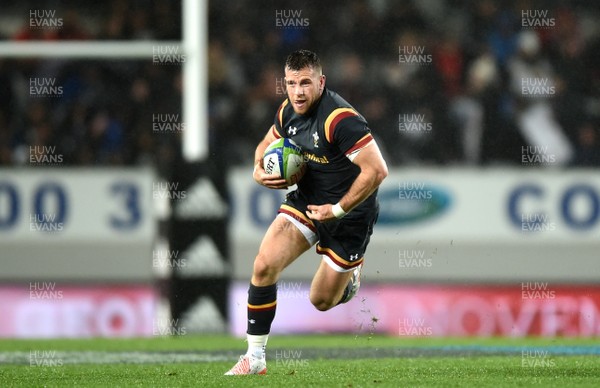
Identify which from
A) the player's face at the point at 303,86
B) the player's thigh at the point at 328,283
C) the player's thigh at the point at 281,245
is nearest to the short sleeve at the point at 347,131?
the player's face at the point at 303,86

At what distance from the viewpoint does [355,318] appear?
13742 millimetres

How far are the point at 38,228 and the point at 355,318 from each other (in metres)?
3.43

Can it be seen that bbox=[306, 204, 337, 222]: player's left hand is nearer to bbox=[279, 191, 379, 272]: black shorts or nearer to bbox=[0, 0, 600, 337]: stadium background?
bbox=[279, 191, 379, 272]: black shorts

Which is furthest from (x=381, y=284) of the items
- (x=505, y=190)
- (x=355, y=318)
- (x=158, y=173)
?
(x=158, y=173)

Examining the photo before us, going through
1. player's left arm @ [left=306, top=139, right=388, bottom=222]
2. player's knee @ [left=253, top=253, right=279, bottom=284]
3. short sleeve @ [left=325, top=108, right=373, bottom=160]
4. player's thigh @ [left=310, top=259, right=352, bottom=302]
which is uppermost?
short sleeve @ [left=325, top=108, right=373, bottom=160]

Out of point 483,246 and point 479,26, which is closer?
point 483,246

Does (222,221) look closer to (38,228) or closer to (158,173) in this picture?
(158,173)

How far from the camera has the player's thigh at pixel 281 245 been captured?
8250 mm

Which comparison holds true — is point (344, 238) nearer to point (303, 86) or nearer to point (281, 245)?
point (281, 245)

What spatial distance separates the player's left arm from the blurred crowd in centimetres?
622

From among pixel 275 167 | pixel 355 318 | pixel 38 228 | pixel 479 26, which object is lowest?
pixel 355 318

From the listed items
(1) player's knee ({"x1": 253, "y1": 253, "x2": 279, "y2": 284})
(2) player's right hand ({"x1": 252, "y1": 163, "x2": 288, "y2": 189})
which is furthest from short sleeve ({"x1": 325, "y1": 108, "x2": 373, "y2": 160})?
(1) player's knee ({"x1": 253, "y1": 253, "x2": 279, "y2": 284})

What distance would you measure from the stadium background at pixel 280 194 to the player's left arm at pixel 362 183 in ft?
16.8

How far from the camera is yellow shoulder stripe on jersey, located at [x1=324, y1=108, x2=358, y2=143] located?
321 inches
